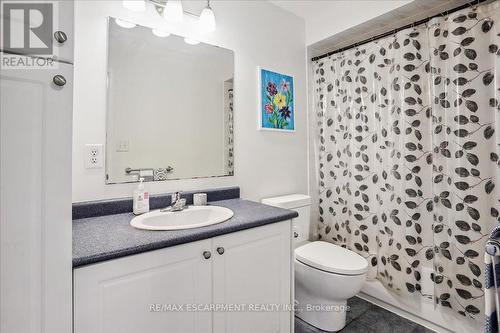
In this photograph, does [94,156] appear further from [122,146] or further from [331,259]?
[331,259]

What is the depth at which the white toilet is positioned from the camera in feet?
4.83

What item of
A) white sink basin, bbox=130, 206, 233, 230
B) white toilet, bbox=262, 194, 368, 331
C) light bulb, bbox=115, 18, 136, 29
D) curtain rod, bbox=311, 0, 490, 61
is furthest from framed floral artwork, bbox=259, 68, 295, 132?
light bulb, bbox=115, 18, 136, 29

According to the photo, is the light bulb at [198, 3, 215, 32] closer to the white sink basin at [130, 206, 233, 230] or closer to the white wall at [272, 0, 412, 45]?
the white wall at [272, 0, 412, 45]

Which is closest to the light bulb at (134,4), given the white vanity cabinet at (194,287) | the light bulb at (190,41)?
the light bulb at (190,41)

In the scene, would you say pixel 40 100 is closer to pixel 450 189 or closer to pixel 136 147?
pixel 136 147

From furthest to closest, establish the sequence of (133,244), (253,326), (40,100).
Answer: (253,326) → (133,244) → (40,100)

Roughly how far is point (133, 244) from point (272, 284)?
0.75 meters

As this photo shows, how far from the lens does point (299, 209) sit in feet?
6.40

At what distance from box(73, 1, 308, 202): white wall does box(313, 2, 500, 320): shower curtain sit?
31 centimetres

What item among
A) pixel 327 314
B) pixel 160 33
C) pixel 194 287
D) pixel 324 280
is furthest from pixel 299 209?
pixel 160 33

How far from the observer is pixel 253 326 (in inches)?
49.4

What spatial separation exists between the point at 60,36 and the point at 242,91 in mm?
1271

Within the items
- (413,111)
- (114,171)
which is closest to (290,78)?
(413,111)

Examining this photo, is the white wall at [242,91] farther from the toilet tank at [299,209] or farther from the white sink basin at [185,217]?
the white sink basin at [185,217]
